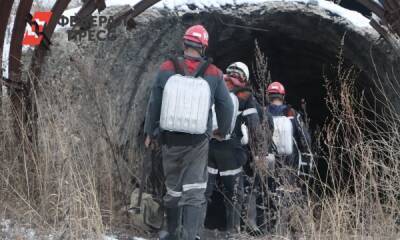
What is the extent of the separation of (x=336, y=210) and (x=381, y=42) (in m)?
3.92

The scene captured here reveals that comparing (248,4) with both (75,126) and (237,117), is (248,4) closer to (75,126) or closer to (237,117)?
(237,117)

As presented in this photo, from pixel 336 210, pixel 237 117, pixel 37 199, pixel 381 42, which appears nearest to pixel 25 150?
pixel 37 199

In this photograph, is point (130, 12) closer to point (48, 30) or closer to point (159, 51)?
point (159, 51)

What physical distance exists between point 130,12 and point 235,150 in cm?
199

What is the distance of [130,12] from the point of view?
20.9 feet

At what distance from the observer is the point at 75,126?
5.07 metres

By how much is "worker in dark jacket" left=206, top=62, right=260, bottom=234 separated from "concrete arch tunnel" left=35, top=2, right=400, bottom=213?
841 mm

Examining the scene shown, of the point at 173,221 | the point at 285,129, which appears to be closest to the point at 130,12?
the point at 285,129

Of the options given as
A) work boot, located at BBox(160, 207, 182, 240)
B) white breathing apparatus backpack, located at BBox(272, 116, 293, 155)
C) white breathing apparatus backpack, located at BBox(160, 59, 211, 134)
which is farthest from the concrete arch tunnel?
white breathing apparatus backpack, located at BBox(160, 59, 211, 134)

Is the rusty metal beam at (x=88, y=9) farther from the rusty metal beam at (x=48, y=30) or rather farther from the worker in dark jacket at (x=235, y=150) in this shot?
the worker in dark jacket at (x=235, y=150)

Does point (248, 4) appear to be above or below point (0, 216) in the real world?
above

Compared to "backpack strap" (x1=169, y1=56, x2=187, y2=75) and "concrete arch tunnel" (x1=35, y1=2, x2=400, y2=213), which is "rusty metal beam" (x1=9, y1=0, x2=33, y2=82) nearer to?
"concrete arch tunnel" (x1=35, y1=2, x2=400, y2=213)

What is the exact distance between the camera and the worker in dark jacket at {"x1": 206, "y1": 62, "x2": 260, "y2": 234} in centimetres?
557

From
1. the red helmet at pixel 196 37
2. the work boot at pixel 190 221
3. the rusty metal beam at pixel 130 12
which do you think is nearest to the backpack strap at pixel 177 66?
the red helmet at pixel 196 37
